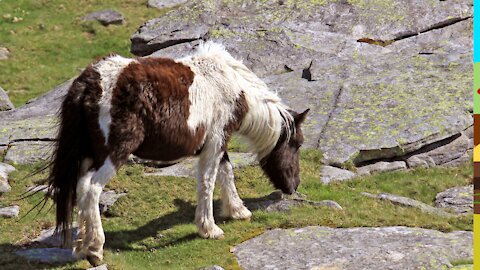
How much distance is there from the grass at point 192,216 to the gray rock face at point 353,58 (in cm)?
126

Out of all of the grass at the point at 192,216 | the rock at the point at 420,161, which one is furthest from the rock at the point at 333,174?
the rock at the point at 420,161

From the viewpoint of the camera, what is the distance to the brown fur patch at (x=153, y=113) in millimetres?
11914

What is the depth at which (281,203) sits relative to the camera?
15141mm

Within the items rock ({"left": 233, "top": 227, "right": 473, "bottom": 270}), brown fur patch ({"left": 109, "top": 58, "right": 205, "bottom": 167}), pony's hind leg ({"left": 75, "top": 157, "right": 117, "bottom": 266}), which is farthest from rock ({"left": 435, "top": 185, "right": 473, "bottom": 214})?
pony's hind leg ({"left": 75, "top": 157, "right": 117, "bottom": 266})

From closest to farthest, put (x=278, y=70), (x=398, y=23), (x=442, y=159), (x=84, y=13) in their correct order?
(x=442, y=159), (x=278, y=70), (x=398, y=23), (x=84, y=13)

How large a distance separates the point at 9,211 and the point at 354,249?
7.29 metres

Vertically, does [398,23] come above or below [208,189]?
above

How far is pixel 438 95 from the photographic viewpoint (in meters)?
20.3

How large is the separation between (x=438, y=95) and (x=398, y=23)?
6.30 m

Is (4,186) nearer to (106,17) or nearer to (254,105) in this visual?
(254,105)

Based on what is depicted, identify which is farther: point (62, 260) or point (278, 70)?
point (278, 70)

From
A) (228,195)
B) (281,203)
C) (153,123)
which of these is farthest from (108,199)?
(153,123)

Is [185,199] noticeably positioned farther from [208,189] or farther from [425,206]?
[425,206]

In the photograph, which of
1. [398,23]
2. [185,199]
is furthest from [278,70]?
[185,199]
